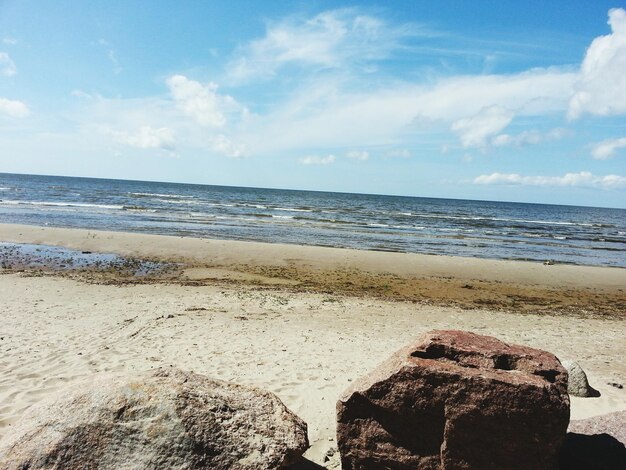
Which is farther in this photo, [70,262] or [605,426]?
[70,262]

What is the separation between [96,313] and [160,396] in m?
7.41

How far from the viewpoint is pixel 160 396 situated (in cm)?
355

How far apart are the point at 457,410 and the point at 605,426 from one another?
2.24 m

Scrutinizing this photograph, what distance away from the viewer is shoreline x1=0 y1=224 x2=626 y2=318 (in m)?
14.2

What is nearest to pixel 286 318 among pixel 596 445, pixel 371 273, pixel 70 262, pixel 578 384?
pixel 578 384

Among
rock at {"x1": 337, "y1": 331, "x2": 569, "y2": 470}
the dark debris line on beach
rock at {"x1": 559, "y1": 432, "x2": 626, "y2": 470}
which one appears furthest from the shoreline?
rock at {"x1": 337, "y1": 331, "x2": 569, "y2": 470}

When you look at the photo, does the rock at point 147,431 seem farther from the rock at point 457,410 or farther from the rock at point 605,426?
the rock at point 605,426

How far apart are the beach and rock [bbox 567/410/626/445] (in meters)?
1.27

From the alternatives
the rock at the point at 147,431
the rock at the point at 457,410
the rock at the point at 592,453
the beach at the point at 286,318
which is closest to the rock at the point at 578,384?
the beach at the point at 286,318

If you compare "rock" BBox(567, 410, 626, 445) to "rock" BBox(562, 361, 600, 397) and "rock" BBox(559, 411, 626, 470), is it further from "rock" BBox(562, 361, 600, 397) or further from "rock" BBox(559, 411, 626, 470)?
"rock" BBox(562, 361, 600, 397)

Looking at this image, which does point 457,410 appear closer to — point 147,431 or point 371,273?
point 147,431

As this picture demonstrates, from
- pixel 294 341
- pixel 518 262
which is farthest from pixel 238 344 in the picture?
pixel 518 262

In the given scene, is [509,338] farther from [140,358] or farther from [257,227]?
[257,227]

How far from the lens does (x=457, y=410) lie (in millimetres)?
3576
